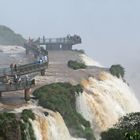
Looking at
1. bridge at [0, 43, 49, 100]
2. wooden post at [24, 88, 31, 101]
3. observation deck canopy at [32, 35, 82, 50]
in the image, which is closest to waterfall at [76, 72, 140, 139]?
bridge at [0, 43, 49, 100]

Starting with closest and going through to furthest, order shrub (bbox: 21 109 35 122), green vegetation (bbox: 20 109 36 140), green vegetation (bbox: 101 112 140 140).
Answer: green vegetation (bbox: 101 112 140 140) → green vegetation (bbox: 20 109 36 140) → shrub (bbox: 21 109 35 122)

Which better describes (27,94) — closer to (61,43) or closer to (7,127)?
(7,127)

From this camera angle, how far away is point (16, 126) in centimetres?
3669

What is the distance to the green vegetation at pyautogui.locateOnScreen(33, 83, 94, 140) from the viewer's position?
45.8 metres

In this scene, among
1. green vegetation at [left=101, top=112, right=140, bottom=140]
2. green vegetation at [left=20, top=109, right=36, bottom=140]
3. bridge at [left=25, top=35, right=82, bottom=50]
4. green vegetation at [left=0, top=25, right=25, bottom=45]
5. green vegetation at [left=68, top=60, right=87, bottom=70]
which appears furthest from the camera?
green vegetation at [left=0, top=25, right=25, bottom=45]

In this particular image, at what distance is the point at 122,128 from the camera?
117 ft

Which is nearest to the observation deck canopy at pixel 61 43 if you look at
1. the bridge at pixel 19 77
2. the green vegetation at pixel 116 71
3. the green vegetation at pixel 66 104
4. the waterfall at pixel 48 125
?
the green vegetation at pixel 116 71

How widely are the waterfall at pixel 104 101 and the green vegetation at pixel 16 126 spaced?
10072mm

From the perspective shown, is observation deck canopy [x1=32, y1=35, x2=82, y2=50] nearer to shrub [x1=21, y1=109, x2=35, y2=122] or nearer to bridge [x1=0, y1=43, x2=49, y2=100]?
bridge [x1=0, y1=43, x2=49, y2=100]

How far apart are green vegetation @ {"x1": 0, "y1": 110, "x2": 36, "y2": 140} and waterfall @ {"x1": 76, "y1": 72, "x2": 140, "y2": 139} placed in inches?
397

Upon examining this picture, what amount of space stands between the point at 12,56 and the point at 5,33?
116ft

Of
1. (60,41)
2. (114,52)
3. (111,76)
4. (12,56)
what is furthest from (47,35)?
(111,76)

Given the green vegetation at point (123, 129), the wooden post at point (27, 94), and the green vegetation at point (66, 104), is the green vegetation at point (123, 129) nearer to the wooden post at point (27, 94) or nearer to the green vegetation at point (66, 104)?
the green vegetation at point (66, 104)

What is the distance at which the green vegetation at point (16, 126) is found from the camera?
36.1 meters
